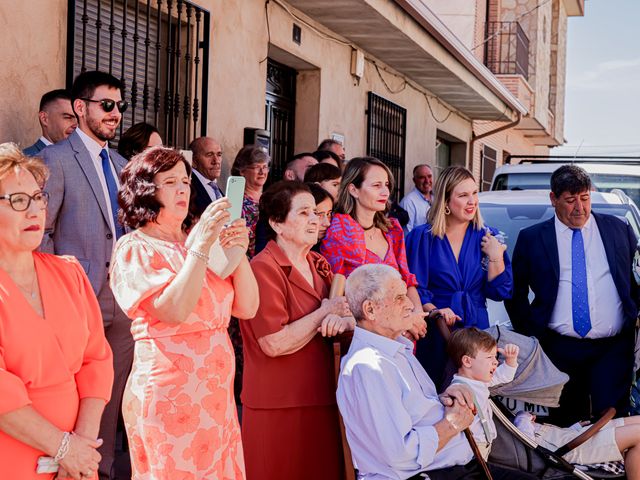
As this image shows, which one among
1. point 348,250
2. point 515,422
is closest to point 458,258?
point 348,250

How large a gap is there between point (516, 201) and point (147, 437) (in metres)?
4.48

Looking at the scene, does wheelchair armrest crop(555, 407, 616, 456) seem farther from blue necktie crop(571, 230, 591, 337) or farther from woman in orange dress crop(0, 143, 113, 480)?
woman in orange dress crop(0, 143, 113, 480)

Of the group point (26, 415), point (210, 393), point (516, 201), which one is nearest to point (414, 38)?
point (516, 201)

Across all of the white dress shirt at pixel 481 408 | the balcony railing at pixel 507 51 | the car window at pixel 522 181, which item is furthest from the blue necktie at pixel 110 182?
the balcony railing at pixel 507 51

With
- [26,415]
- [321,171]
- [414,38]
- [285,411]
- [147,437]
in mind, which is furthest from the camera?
[414,38]

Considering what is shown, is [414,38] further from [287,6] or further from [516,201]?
Answer: [516,201]

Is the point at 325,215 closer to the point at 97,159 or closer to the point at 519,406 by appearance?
the point at 97,159

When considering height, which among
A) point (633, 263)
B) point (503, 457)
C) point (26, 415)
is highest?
point (633, 263)

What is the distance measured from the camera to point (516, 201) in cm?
687

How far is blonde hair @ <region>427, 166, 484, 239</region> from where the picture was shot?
4.96 metres

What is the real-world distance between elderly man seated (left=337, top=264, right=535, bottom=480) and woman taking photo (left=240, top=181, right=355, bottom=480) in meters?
0.23

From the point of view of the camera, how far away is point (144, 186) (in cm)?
322

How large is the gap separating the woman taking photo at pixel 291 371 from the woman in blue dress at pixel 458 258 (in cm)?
101

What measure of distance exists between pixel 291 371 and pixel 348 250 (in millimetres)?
968
